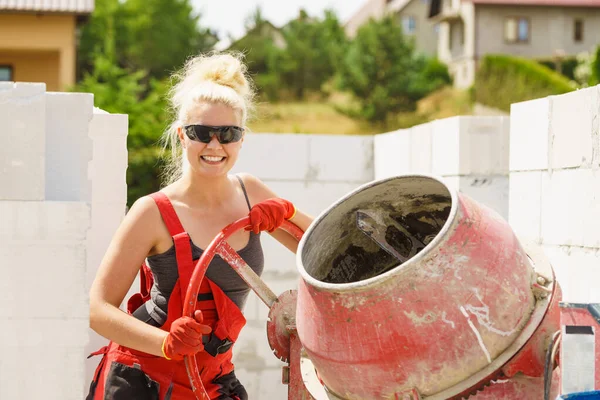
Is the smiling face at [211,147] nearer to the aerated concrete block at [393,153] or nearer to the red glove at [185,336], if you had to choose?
the red glove at [185,336]

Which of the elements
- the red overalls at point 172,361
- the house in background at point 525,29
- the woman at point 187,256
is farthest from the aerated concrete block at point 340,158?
the house in background at point 525,29

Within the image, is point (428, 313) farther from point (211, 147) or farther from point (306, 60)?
point (306, 60)

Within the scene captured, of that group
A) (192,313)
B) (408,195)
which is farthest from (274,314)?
(408,195)

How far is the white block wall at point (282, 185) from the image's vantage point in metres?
4.60

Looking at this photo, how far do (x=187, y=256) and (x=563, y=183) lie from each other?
121 centimetres

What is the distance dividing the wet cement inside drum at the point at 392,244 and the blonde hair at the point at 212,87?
1.87ft

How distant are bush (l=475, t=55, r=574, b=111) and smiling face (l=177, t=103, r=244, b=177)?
78.9 feet

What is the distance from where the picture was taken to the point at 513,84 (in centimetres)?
2945

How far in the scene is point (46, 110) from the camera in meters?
2.65

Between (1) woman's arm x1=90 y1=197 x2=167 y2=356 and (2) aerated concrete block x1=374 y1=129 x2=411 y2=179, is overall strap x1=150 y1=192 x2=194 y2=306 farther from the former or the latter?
(2) aerated concrete block x1=374 y1=129 x2=411 y2=179

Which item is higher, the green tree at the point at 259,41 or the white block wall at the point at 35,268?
the green tree at the point at 259,41

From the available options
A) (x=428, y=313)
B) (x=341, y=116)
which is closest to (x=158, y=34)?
(x=341, y=116)

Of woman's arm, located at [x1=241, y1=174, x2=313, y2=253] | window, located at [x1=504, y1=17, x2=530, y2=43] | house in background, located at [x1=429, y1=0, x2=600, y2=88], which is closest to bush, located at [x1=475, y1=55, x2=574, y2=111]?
house in background, located at [x1=429, y1=0, x2=600, y2=88]

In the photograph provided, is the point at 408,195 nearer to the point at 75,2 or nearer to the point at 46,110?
the point at 46,110
